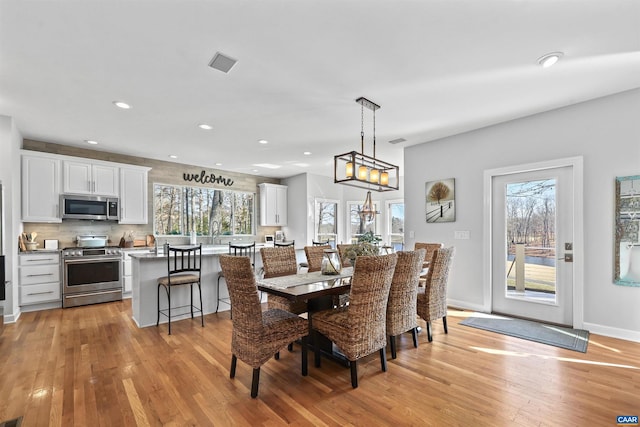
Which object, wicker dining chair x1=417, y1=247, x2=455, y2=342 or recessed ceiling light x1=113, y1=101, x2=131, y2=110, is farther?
recessed ceiling light x1=113, y1=101, x2=131, y2=110

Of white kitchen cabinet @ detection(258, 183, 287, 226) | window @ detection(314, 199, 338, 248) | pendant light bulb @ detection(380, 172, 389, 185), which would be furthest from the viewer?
window @ detection(314, 199, 338, 248)

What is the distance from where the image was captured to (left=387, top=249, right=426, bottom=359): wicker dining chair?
278cm

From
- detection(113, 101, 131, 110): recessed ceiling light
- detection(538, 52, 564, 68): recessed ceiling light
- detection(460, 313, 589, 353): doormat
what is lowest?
detection(460, 313, 589, 353): doormat

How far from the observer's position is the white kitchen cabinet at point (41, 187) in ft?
15.2

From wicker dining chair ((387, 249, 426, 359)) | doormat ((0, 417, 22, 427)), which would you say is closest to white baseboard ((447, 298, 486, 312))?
wicker dining chair ((387, 249, 426, 359))

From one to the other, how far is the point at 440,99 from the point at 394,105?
0.50 metres

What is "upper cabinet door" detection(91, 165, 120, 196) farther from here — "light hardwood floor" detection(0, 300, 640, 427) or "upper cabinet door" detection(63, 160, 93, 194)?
"light hardwood floor" detection(0, 300, 640, 427)

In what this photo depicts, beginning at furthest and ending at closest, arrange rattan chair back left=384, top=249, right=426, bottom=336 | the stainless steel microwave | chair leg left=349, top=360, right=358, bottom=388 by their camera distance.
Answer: the stainless steel microwave
rattan chair back left=384, top=249, right=426, bottom=336
chair leg left=349, top=360, right=358, bottom=388

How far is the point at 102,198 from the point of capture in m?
5.32

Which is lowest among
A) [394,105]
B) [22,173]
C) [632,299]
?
[632,299]

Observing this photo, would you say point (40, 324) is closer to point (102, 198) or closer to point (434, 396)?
point (102, 198)

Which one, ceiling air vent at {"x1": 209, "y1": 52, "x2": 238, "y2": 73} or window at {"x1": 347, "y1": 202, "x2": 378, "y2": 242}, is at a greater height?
ceiling air vent at {"x1": 209, "y1": 52, "x2": 238, "y2": 73}

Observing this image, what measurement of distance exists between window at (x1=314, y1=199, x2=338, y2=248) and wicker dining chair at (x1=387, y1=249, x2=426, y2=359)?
16.5 ft

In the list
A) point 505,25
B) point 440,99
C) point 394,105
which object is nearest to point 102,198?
point 394,105
